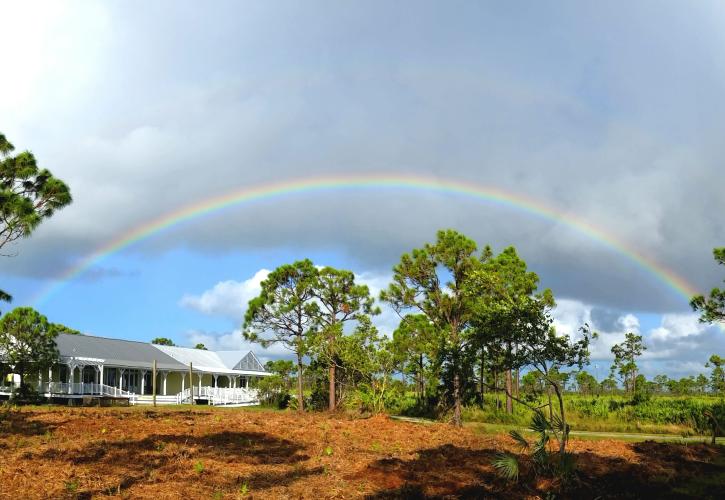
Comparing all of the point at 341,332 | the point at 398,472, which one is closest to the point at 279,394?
the point at 341,332

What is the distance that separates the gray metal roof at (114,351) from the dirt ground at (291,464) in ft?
97.8

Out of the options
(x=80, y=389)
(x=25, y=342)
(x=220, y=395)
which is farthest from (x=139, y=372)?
(x=25, y=342)

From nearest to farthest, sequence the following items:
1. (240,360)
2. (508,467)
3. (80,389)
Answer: (508,467) < (80,389) < (240,360)

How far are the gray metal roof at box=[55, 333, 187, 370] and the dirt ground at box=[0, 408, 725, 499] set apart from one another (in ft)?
97.8

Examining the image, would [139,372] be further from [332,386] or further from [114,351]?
[332,386]

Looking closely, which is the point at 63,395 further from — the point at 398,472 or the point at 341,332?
the point at 398,472

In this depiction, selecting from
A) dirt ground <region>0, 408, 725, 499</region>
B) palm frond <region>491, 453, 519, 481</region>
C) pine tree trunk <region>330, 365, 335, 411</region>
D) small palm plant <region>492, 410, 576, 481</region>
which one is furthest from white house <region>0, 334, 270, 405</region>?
palm frond <region>491, 453, 519, 481</region>

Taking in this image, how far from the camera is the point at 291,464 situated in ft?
43.6

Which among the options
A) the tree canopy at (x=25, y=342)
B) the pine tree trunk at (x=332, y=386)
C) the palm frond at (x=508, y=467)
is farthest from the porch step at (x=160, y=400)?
the palm frond at (x=508, y=467)

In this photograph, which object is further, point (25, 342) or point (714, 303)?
point (25, 342)

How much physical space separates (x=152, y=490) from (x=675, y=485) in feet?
35.5

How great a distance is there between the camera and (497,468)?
13.4 m

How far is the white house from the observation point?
44.1 m

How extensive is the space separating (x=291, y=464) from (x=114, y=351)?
44.1 m
